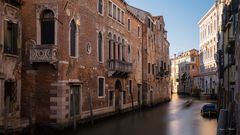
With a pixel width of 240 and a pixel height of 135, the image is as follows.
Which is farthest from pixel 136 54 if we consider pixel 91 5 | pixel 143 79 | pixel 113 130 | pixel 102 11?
pixel 113 130

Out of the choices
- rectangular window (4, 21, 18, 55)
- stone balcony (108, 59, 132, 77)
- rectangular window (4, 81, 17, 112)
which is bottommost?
rectangular window (4, 81, 17, 112)

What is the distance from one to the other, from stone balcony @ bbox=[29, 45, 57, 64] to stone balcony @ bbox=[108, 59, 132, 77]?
7.13 metres

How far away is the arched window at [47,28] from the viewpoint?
16.3 m

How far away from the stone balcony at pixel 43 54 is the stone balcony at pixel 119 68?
713cm

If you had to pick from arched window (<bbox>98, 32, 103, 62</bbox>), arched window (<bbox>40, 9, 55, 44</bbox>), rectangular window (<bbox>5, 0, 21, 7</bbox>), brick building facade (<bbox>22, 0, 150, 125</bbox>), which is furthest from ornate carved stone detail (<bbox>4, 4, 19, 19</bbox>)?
arched window (<bbox>98, 32, 103, 62</bbox>)

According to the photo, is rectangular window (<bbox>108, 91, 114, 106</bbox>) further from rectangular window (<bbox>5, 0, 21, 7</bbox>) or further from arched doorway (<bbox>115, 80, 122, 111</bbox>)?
rectangular window (<bbox>5, 0, 21, 7</bbox>)

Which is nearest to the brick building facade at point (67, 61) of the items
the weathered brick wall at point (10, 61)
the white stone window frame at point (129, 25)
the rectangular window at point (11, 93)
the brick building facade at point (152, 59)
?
the weathered brick wall at point (10, 61)

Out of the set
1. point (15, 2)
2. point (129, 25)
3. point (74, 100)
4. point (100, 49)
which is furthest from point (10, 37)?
point (129, 25)

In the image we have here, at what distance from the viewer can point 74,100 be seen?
17406mm

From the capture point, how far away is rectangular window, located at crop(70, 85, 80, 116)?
56.1ft

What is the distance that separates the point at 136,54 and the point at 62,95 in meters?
15.4

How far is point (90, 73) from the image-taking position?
19625 mm

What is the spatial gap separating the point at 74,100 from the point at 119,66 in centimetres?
686

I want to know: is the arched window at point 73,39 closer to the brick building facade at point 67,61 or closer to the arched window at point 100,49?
the brick building facade at point 67,61
